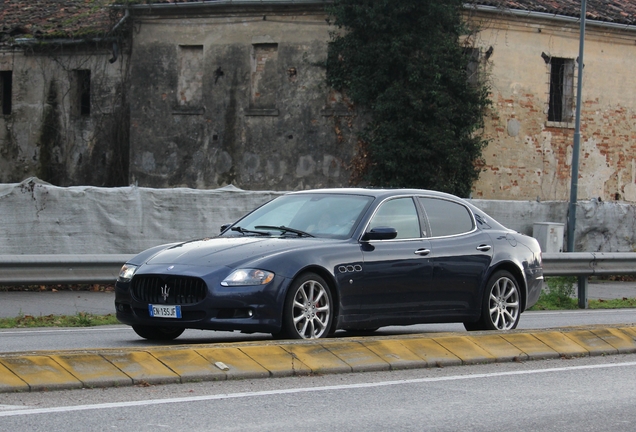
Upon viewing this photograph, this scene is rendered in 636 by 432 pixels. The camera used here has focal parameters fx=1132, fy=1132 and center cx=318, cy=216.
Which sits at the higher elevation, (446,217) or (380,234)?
(446,217)

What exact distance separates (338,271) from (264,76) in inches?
932

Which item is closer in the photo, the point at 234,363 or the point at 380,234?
the point at 234,363

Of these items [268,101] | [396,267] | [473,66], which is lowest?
[396,267]

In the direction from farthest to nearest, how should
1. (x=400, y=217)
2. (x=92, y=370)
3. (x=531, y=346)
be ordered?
(x=400, y=217) → (x=531, y=346) → (x=92, y=370)

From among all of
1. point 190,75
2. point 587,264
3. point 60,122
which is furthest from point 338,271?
point 60,122

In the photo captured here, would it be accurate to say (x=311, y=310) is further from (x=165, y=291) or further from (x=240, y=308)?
(x=165, y=291)

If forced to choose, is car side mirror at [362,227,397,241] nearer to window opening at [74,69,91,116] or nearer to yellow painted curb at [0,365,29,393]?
yellow painted curb at [0,365,29,393]

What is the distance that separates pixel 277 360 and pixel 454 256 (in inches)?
132

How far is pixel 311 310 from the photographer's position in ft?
33.2

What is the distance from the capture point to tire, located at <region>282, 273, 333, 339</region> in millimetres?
9914

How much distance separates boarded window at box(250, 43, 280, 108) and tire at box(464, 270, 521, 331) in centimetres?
2182

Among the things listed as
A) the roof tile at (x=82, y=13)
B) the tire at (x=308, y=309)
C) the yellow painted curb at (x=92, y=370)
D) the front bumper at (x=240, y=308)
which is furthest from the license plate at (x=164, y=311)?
the roof tile at (x=82, y=13)

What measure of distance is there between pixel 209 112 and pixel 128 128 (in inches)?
116

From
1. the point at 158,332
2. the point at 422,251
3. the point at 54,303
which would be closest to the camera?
the point at 158,332
